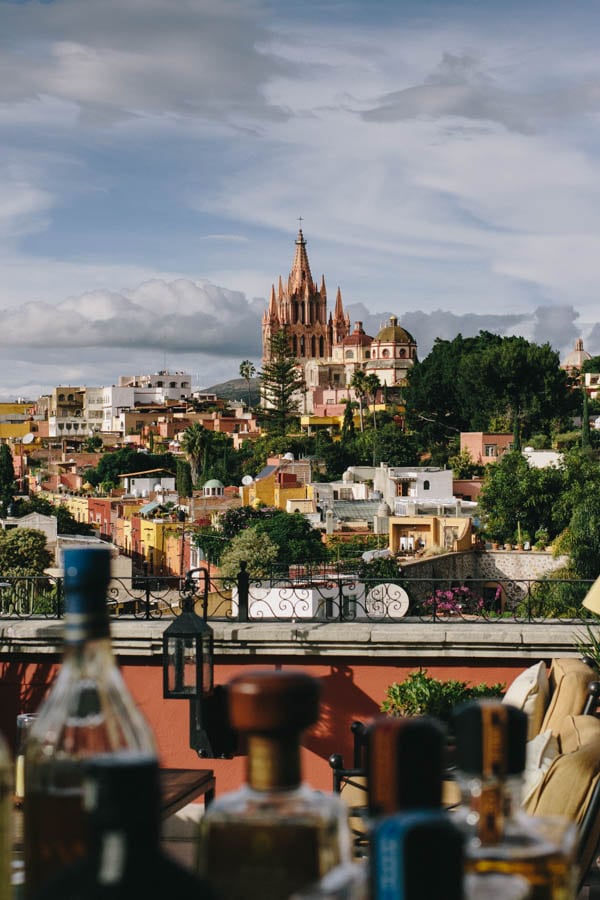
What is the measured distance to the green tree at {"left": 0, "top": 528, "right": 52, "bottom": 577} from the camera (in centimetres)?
3009

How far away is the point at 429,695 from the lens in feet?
13.4

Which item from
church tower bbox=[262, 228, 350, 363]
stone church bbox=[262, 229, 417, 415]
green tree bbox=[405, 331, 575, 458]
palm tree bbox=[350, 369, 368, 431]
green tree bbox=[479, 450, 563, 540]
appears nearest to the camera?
green tree bbox=[479, 450, 563, 540]

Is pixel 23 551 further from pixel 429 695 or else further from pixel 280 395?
pixel 280 395

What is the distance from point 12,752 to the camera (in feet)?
12.2

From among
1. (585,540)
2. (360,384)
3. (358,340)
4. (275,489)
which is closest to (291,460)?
(275,489)

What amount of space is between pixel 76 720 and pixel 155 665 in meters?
3.73

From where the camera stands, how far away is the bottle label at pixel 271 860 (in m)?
0.67

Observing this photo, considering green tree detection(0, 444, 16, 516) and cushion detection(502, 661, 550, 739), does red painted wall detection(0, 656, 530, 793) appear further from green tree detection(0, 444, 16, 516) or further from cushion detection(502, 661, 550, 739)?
green tree detection(0, 444, 16, 516)

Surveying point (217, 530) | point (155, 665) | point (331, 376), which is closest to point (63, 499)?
point (217, 530)

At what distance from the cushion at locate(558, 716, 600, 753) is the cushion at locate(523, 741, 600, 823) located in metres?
0.42

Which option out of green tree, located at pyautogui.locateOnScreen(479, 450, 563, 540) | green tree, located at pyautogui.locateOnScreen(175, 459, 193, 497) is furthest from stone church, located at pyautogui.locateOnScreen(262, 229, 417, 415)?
green tree, located at pyautogui.locateOnScreen(479, 450, 563, 540)

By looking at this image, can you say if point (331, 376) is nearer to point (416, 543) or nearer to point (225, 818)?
point (416, 543)

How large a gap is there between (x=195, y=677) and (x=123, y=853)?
3425mm

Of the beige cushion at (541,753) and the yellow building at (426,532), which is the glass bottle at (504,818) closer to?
the beige cushion at (541,753)
